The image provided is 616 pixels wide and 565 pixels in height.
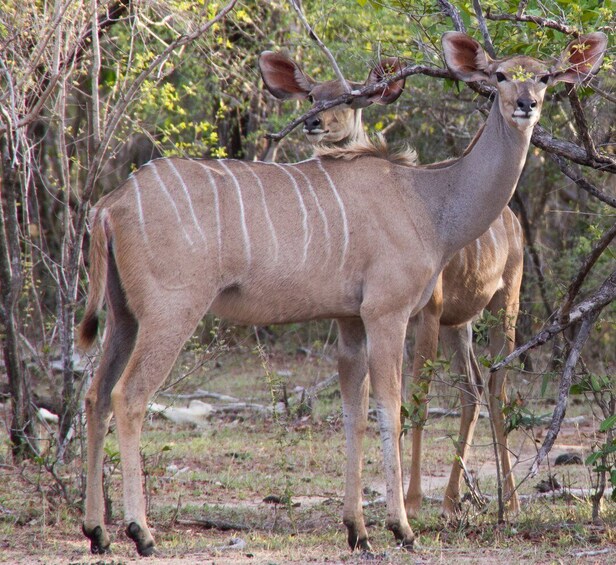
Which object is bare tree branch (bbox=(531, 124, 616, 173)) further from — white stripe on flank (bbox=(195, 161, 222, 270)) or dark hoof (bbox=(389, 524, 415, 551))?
dark hoof (bbox=(389, 524, 415, 551))

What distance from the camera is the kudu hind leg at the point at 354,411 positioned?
427 cm

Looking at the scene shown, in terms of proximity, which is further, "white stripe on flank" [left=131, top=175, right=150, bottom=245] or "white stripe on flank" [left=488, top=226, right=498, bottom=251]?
"white stripe on flank" [left=488, top=226, right=498, bottom=251]

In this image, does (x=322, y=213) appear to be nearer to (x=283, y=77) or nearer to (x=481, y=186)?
(x=481, y=186)

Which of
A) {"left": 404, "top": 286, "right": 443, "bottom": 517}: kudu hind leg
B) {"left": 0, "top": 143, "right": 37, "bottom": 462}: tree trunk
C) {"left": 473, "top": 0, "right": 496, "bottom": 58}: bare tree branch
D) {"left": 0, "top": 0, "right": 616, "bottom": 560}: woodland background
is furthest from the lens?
{"left": 0, "top": 143, "right": 37, "bottom": 462}: tree trunk

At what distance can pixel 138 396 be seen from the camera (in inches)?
156

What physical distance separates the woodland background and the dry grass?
0.26 m

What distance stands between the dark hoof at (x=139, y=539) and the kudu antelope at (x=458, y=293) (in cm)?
151

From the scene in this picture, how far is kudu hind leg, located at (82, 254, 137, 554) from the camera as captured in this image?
13.4 ft

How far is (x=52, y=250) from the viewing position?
12070 mm

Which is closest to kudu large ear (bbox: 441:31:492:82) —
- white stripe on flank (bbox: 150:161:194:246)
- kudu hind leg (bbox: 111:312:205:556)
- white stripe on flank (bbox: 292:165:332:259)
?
white stripe on flank (bbox: 292:165:332:259)

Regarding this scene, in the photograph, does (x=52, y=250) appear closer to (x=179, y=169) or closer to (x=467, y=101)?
(x=467, y=101)

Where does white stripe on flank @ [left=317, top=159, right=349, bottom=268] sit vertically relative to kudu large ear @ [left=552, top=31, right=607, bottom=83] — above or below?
below

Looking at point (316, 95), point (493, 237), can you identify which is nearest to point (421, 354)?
point (493, 237)

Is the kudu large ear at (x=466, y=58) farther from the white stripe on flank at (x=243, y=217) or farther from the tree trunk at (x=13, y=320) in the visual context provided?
the tree trunk at (x=13, y=320)
